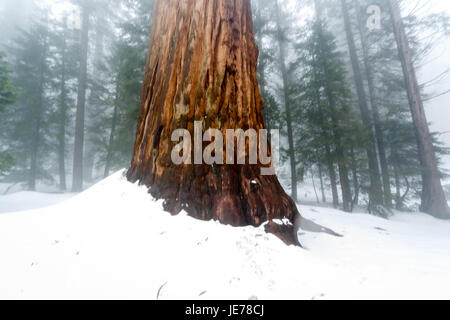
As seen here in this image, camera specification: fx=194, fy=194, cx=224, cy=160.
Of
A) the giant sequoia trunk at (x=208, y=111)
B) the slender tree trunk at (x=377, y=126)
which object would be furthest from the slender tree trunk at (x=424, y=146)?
the giant sequoia trunk at (x=208, y=111)

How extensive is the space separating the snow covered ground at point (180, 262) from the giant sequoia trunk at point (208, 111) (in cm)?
24

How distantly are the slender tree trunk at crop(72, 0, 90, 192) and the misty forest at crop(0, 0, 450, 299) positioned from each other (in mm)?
64

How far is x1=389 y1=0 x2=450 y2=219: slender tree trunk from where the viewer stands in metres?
6.82

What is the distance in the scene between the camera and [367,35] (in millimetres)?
10438

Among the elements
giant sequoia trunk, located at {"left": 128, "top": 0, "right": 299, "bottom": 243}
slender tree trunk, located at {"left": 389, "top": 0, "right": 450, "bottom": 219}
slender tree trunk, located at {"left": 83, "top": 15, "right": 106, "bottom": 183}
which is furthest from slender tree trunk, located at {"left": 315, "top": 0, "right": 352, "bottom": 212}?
slender tree trunk, located at {"left": 83, "top": 15, "right": 106, "bottom": 183}

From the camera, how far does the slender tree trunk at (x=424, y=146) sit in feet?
22.4

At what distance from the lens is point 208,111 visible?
2275 millimetres

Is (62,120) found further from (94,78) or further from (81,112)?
(94,78)

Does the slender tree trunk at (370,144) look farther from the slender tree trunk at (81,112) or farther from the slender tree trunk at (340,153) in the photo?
the slender tree trunk at (81,112)

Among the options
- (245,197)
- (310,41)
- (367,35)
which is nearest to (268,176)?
(245,197)

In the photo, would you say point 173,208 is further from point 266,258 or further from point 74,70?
point 74,70

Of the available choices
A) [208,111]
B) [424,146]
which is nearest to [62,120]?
[208,111]

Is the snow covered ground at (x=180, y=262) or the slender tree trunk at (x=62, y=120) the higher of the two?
the slender tree trunk at (x=62, y=120)

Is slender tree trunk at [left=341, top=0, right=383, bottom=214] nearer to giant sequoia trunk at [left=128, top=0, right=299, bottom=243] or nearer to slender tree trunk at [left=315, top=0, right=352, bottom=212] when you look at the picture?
slender tree trunk at [left=315, top=0, right=352, bottom=212]
